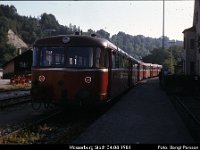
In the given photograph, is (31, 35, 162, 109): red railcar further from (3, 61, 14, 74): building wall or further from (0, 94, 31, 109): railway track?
(3, 61, 14, 74): building wall

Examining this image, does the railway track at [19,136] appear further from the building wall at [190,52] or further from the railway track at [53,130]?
the building wall at [190,52]

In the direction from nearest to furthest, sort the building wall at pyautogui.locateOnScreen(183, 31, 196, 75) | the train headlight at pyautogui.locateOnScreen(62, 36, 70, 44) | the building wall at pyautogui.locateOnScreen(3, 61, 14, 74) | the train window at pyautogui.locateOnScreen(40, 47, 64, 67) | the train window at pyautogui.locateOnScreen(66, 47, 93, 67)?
1. the train window at pyautogui.locateOnScreen(66, 47, 93, 67)
2. the train window at pyautogui.locateOnScreen(40, 47, 64, 67)
3. the train headlight at pyautogui.locateOnScreen(62, 36, 70, 44)
4. the building wall at pyautogui.locateOnScreen(183, 31, 196, 75)
5. the building wall at pyautogui.locateOnScreen(3, 61, 14, 74)

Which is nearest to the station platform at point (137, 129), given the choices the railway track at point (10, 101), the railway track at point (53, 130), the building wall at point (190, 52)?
the railway track at point (53, 130)

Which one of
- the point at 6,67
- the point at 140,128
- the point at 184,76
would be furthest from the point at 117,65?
the point at 6,67

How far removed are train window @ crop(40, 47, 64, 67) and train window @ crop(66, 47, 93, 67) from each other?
0.83 feet

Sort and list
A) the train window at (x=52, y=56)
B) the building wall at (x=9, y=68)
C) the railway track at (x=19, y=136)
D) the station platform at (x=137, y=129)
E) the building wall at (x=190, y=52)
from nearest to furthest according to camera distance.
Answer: the station platform at (x=137, y=129) → the railway track at (x=19, y=136) → the train window at (x=52, y=56) → the building wall at (x=190, y=52) → the building wall at (x=9, y=68)

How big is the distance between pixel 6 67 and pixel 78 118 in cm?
4306

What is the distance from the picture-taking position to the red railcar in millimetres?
13391

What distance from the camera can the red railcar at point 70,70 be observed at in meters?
13.4

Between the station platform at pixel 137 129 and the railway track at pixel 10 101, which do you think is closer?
the station platform at pixel 137 129

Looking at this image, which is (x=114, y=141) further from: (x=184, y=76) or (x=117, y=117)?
(x=184, y=76)

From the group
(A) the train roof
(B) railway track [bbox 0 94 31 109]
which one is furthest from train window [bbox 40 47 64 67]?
(B) railway track [bbox 0 94 31 109]

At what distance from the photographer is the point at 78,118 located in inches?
565

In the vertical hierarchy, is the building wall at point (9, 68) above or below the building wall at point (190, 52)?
below
